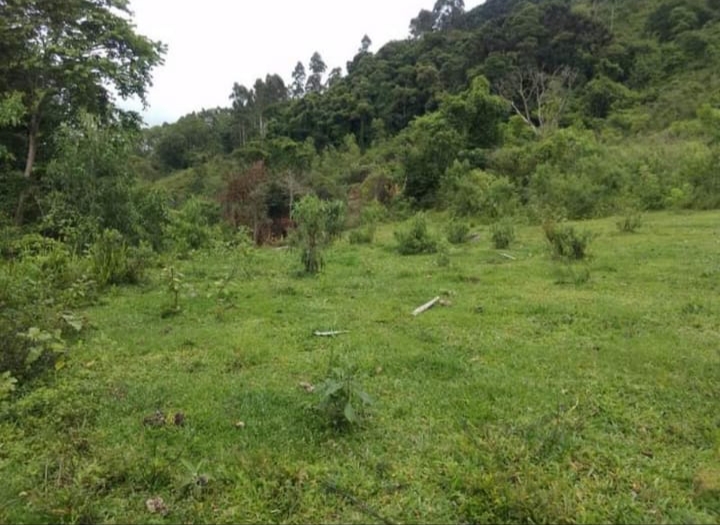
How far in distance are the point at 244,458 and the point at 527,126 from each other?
26749 mm

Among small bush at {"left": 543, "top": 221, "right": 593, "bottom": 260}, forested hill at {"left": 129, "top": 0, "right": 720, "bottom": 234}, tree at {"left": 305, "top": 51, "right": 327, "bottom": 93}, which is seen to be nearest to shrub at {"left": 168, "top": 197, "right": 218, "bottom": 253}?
small bush at {"left": 543, "top": 221, "right": 593, "bottom": 260}

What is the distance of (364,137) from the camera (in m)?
38.8

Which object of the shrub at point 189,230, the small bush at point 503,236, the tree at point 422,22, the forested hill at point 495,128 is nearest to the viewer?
the small bush at point 503,236

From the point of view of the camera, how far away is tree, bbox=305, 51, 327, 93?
55.3 metres

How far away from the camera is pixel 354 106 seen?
39.2m

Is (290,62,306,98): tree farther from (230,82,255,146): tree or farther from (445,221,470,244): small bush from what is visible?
(445,221,470,244): small bush

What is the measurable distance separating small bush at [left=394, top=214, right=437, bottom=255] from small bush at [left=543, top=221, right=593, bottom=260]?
2.46 meters

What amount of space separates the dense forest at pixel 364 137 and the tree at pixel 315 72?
551 centimetres

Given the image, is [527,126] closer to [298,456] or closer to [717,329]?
[717,329]

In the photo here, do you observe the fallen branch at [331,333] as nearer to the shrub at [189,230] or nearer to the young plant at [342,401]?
the young plant at [342,401]

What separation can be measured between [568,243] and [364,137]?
105ft

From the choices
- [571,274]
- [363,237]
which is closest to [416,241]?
[363,237]

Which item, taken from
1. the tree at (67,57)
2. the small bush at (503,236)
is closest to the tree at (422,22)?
the tree at (67,57)

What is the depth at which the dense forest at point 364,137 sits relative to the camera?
348 inches
